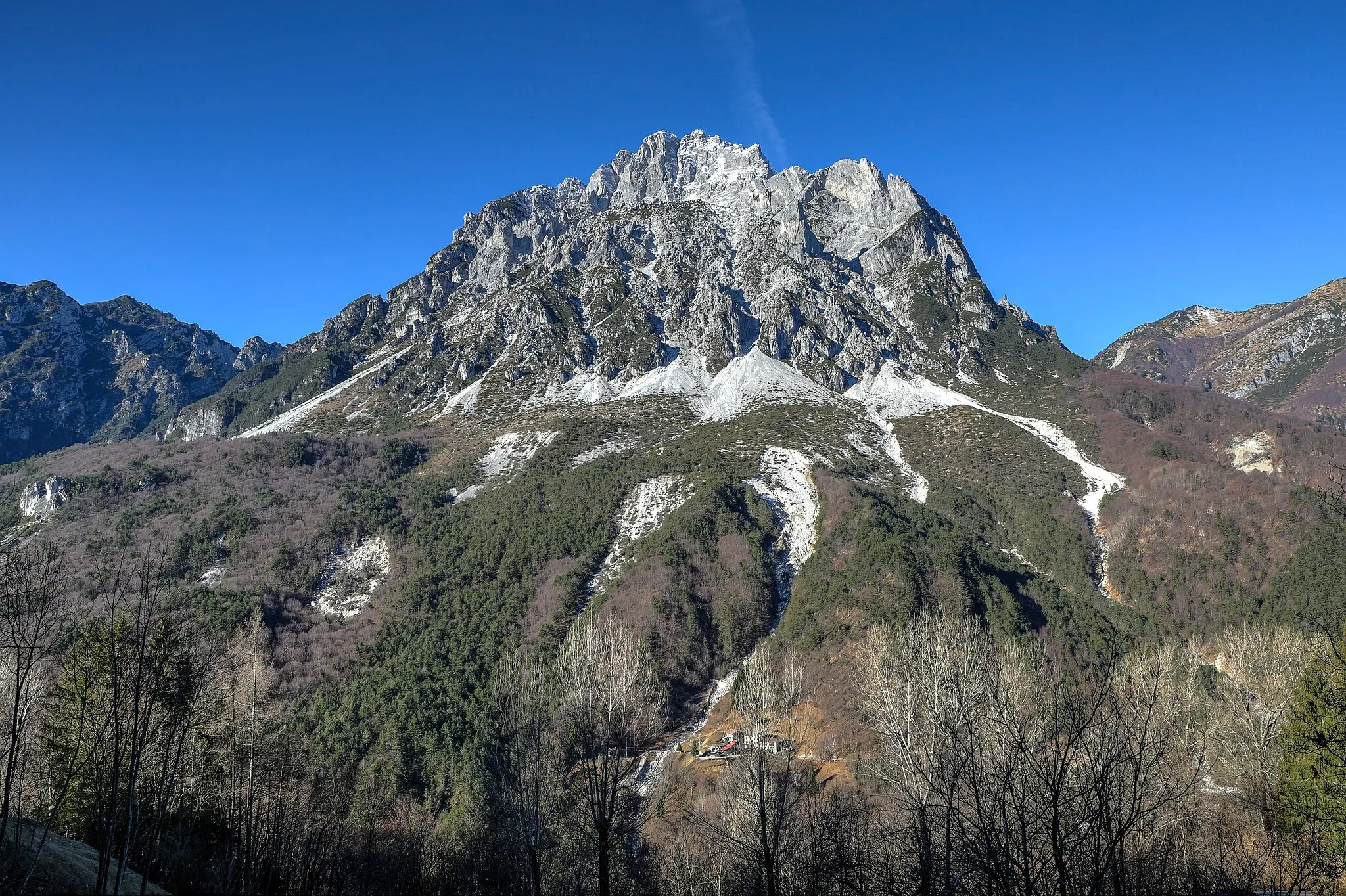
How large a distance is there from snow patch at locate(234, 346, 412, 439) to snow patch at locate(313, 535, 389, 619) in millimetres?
77432

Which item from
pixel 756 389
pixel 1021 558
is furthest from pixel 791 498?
pixel 756 389

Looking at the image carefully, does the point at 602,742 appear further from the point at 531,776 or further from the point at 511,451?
the point at 511,451

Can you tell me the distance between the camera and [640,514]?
323 feet

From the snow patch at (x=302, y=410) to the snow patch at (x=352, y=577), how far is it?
7743 cm

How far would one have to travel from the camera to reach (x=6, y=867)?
1523cm

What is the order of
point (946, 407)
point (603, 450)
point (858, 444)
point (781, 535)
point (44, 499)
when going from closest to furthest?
point (781, 535) → point (44, 499) → point (858, 444) → point (603, 450) → point (946, 407)

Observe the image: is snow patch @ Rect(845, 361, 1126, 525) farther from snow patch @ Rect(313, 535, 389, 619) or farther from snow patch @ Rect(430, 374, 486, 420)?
snow patch @ Rect(313, 535, 389, 619)

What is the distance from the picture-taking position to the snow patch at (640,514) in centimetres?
8544

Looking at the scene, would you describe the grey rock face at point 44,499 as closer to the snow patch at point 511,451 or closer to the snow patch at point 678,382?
the snow patch at point 511,451

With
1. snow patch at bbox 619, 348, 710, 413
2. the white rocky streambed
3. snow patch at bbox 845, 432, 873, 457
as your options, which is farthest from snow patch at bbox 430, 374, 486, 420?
snow patch at bbox 845, 432, 873, 457

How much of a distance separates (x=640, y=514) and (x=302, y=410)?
132 m

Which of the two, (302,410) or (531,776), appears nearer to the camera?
(531,776)

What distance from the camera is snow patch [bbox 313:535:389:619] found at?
87.2 metres

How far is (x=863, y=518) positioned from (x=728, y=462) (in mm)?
32252
